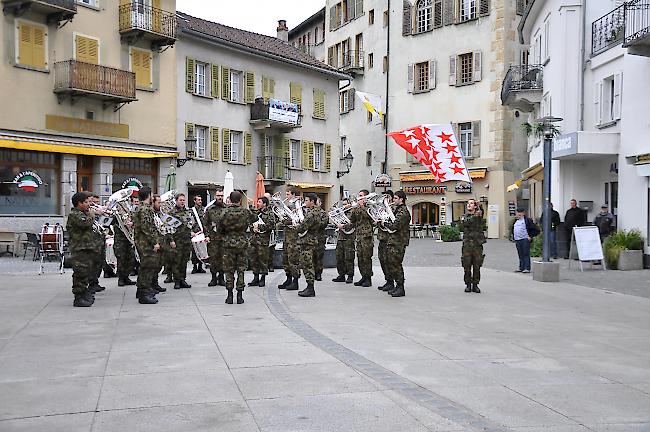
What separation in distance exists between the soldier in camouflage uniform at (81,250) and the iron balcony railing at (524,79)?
2169 cm

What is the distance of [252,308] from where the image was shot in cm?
1153

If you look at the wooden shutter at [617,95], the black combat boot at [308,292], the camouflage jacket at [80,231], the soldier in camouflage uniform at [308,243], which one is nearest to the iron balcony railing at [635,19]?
the wooden shutter at [617,95]

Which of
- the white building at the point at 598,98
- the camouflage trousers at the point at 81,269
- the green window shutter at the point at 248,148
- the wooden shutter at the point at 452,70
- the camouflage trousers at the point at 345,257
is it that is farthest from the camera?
the wooden shutter at the point at 452,70

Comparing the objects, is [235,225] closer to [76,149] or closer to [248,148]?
[76,149]

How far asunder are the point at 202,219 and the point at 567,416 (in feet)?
36.5

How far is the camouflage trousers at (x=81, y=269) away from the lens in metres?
11.6

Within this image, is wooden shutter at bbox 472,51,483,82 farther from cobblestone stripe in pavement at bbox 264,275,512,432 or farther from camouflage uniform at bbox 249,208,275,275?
cobblestone stripe in pavement at bbox 264,275,512,432

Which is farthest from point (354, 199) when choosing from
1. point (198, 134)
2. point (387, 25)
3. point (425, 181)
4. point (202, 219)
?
point (387, 25)

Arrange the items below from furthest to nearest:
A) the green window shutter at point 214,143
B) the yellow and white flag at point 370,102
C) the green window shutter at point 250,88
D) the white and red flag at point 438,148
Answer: the yellow and white flag at point 370,102 < the green window shutter at point 250,88 < the green window shutter at point 214,143 < the white and red flag at point 438,148

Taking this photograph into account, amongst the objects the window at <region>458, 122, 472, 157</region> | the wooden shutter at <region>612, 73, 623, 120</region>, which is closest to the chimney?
the window at <region>458, 122, 472, 157</region>

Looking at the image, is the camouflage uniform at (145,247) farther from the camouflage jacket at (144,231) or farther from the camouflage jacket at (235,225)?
the camouflage jacket at (235,225)

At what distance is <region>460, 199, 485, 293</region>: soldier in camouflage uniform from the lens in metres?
14.2

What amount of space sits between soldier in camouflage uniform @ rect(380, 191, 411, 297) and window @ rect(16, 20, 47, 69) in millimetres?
16706

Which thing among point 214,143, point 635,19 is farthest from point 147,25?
point 635,19
